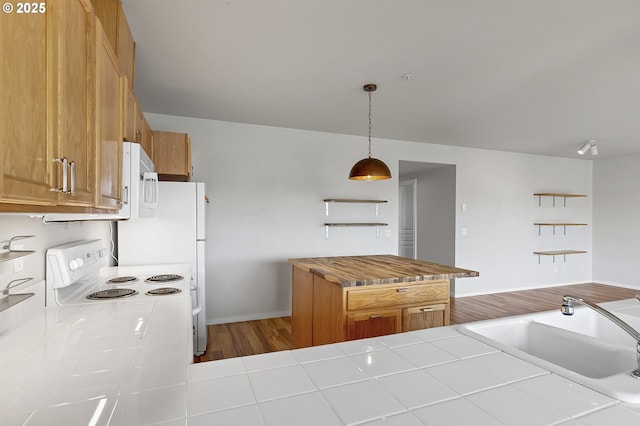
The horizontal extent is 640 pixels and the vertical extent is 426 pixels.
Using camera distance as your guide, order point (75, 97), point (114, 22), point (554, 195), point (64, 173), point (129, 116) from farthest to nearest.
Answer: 1. point (554, 195)
2. point (129, 116)
3. point (114, 22)
4. point (75, 97)
5. point (64, 173)

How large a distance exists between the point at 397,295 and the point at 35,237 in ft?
7.08

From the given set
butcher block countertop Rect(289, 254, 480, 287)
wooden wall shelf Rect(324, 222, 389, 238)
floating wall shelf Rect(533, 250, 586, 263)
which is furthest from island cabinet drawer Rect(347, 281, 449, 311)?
floating wall shelf Rect(533, 250, 586, 263)

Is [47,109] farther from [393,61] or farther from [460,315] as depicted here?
[460,315]

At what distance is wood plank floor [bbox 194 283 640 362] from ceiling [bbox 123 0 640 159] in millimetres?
2393

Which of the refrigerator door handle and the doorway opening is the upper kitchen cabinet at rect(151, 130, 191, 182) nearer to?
the refrigerator door handle

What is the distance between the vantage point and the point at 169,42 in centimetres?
223

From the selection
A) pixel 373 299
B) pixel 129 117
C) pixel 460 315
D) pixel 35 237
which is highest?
pixel 129 117

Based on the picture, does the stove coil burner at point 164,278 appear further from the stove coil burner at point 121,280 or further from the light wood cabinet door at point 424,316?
the light wood cabinet door at point 424,316

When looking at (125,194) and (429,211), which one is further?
(429,211)

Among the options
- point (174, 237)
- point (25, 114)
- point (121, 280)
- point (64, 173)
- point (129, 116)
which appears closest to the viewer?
point (25, 114)

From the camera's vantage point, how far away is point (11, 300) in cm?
138

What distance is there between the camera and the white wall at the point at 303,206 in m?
3.98

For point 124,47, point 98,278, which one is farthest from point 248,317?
point 124,47

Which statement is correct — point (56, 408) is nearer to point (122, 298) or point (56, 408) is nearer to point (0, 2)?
point (0, 2)
